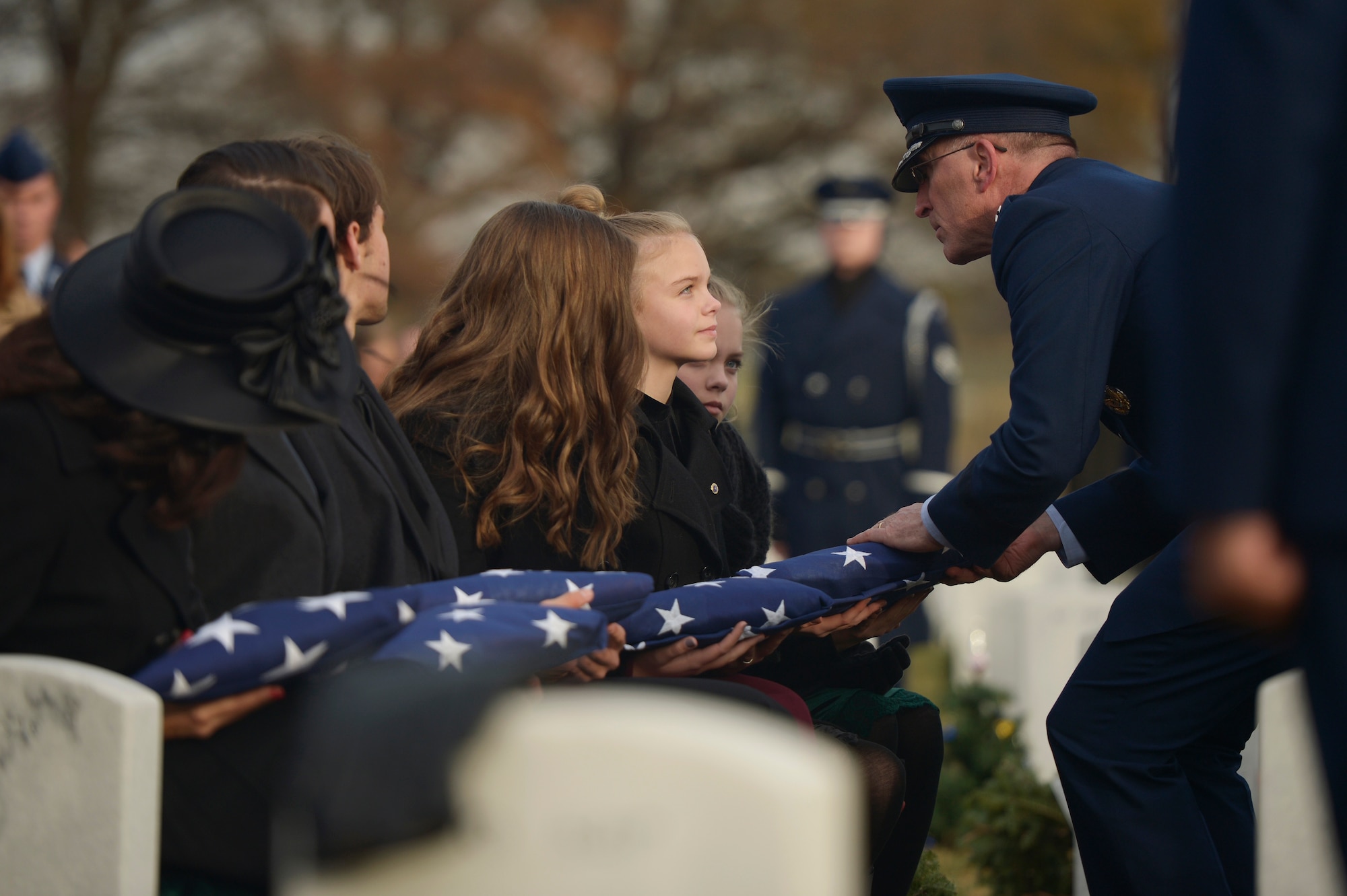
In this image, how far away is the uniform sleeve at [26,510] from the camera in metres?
2.03

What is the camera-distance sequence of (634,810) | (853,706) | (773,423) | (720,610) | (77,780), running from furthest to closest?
(773,423)
(853,706)
(720,610)
(77,780)
(634,810)

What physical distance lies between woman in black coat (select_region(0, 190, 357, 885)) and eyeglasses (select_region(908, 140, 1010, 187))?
1756 mm

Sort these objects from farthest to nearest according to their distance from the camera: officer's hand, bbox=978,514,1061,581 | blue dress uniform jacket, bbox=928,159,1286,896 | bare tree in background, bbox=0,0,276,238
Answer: bare tree in background, bbox=0,0,276,238 < officer's hand, bbox=978,514,1061,581 < blue dress uniform jacket, bbox=928,159,1286,896

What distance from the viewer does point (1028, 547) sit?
3543mm

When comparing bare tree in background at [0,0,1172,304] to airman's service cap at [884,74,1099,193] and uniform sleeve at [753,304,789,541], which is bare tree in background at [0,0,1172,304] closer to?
uniform sleeve at [753,304,789,541]

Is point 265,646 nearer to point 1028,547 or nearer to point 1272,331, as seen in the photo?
point 1272,331

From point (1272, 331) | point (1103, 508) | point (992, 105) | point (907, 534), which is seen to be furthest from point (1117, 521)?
point (1272, 331)

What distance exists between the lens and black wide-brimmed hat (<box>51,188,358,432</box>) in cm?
211

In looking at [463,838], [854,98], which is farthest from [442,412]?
[854,98]

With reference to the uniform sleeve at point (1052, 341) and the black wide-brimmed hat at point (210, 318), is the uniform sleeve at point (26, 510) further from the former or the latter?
the uniform sleeve at point (1052, 341)

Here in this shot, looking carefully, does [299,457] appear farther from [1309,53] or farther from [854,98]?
[854,98]

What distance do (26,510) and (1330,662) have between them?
1.66 metres

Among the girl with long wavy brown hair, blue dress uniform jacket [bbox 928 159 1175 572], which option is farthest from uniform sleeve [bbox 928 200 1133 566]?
the girl with long wavy brown hair

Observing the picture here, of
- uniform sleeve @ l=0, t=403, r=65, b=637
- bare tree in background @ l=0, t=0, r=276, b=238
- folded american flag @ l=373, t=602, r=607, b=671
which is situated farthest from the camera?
bare tree in background @ l=0, t=0, r=276, b=238
